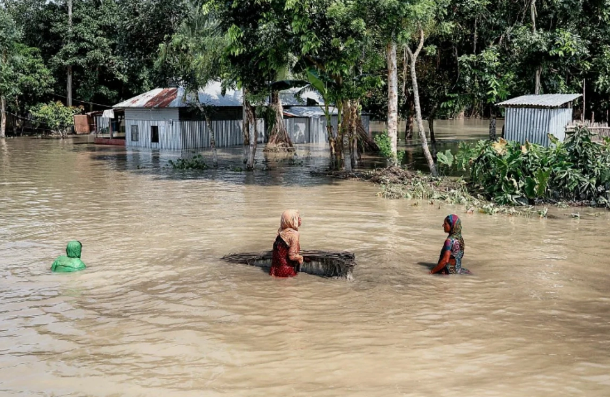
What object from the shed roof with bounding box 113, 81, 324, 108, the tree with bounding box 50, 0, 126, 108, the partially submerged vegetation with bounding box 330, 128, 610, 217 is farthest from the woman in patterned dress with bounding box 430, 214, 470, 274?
the tree with bounding box 50, 0, 126, 108

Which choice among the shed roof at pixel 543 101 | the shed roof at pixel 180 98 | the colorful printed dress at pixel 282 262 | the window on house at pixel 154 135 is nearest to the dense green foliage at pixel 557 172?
the shed roof at pixel 543 101

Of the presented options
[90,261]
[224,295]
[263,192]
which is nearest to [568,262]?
[224,295]

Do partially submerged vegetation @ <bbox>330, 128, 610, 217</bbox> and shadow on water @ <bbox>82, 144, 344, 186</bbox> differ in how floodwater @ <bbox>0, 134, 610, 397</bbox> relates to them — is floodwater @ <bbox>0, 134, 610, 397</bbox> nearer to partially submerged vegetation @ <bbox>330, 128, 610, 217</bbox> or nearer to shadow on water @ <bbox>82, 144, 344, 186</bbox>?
partially submerged vegetation @ <bbox>330, 128, 610, 217</bbox>

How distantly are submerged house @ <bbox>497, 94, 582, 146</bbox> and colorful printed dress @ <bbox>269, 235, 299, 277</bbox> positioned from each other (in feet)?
37.9

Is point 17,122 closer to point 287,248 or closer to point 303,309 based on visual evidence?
point 287,248

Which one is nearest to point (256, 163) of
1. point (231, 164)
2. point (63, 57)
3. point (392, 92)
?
point (231, 164)

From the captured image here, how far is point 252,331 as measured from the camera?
790 centimetres

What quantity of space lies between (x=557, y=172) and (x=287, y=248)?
10.0 meters

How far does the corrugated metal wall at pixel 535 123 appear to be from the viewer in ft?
61.4

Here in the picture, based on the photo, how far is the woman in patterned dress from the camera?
10.0m

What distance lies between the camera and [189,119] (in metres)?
37.4

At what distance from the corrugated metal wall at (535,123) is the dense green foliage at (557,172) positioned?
0.99m

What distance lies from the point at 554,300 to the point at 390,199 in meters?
9.82

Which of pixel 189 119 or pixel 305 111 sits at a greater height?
pixel 305 111
